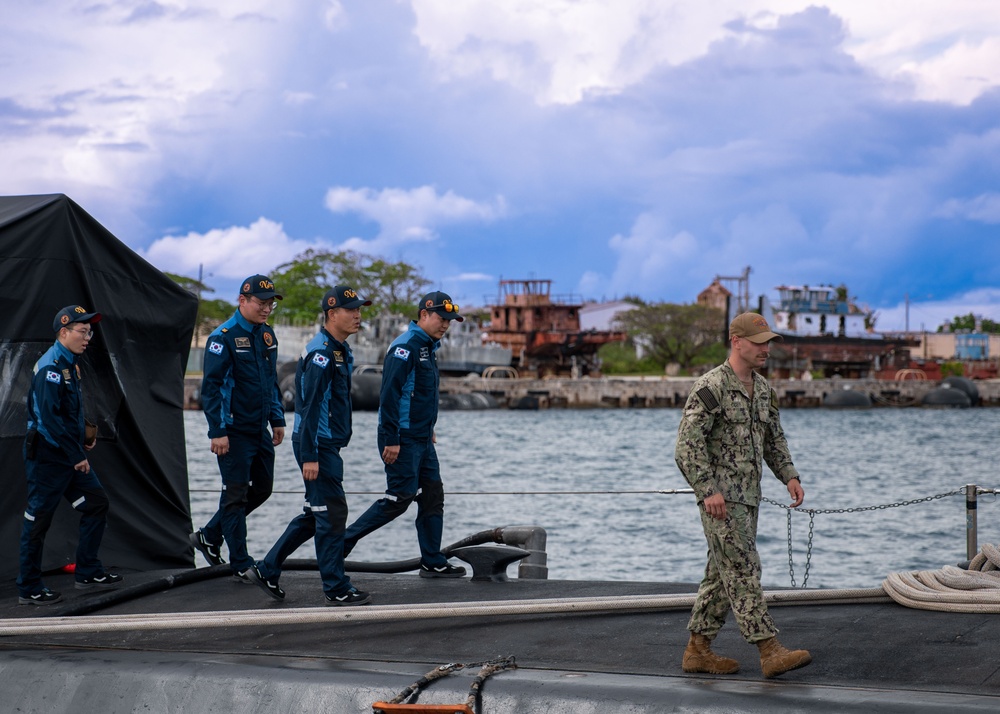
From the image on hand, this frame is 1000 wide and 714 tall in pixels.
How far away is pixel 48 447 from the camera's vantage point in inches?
272

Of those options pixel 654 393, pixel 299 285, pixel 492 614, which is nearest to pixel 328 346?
pixel 492 614

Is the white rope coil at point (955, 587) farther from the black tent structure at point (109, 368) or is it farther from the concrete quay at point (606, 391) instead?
the concrete quay at point (606, 391)

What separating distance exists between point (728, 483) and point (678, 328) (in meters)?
87.4

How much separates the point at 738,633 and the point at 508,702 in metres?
1.63

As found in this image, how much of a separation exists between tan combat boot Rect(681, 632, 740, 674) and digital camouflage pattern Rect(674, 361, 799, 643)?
0.05m

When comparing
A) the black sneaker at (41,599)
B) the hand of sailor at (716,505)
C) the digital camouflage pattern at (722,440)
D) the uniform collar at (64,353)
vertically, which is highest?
the uniform collar at (64,353)

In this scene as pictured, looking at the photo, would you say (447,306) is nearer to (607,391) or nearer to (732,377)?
(732,377)

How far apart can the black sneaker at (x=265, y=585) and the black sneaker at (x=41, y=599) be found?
1291mm

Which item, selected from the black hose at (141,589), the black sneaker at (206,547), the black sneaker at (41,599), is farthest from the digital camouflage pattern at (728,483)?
the black sneaker at (206,547)

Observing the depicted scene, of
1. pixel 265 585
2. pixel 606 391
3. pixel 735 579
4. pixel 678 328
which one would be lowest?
pixel 265 585

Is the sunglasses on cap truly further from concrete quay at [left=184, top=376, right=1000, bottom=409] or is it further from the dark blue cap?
concrete quay at [left=184, top=376, right=1000, bottom=409]

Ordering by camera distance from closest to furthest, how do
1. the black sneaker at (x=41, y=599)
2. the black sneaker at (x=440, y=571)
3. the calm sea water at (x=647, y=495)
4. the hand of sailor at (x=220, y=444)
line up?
1. the black sneaker at (x=41, y=599)
2. the hand of sailor at (x=220, y=444)
3. the black sneaker at (x=440, y=571)
4. the calm sea water at (x=647, y=495)

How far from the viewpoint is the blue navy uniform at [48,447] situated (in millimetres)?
6863

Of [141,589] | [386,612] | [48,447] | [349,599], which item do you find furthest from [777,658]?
[48,447]
